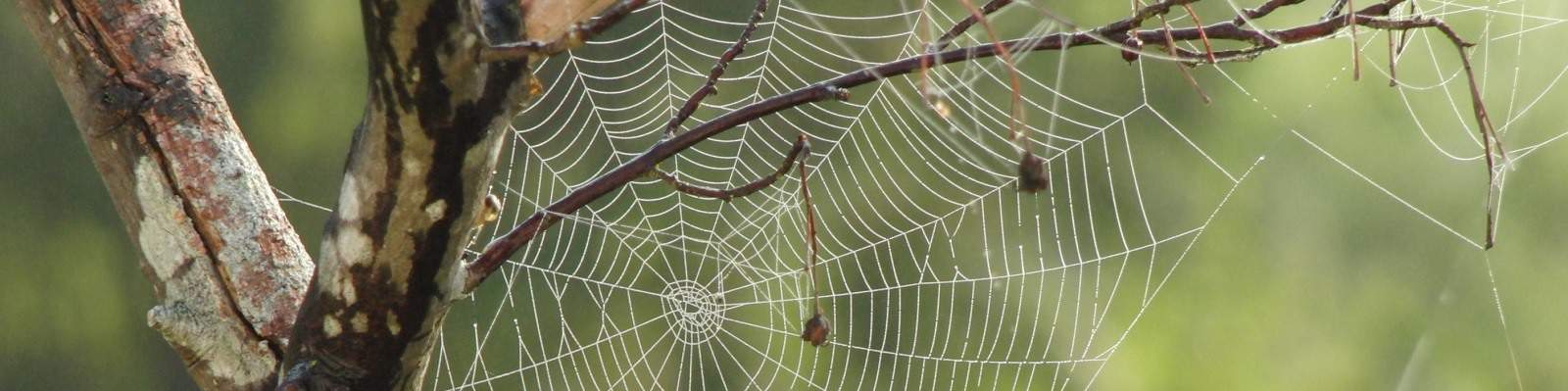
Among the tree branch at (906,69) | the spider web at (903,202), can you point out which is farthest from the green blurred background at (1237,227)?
the tree branch at (906,69)

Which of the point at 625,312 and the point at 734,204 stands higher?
the point at 734,204

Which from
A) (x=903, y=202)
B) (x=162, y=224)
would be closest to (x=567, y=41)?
(x=162, y=224)

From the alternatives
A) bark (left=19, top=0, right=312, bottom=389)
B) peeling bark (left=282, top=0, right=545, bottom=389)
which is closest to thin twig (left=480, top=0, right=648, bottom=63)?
peeling bark (left=282, top=0, right=545, bottom=389)

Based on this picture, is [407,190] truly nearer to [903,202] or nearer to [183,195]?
[183,195]

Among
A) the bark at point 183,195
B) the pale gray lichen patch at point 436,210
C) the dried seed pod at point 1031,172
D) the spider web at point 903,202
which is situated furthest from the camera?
the spider web at point 903,202

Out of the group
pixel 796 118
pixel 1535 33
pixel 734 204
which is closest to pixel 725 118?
pixel 734 204

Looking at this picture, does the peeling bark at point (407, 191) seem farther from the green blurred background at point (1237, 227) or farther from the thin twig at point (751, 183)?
the green blurred background at point (1237, 227)

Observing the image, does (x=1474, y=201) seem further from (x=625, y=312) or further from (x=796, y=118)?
(x=625, y=312)
